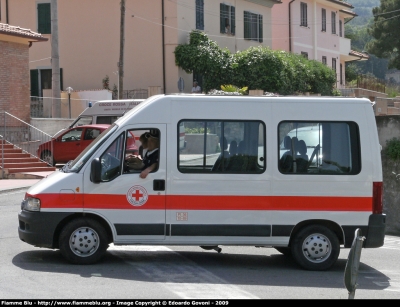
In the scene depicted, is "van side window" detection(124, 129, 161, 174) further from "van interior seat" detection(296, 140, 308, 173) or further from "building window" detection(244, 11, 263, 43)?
"building window" detection(244, 11, 263, 43)

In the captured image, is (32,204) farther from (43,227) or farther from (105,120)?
(105,120)

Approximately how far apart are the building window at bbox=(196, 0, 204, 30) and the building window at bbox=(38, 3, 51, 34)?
787cm

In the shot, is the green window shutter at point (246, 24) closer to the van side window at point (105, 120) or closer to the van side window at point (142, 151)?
the van side window at point (105, 120)

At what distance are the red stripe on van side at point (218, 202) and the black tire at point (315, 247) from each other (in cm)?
33

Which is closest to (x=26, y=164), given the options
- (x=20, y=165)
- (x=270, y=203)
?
(x=20, y=165)

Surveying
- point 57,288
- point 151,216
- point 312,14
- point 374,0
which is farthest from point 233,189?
point 374,0

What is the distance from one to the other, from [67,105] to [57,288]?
25759mm

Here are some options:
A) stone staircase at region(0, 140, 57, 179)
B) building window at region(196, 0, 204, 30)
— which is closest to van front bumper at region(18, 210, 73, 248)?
stone staircase at region(0, 140, 57, 179)

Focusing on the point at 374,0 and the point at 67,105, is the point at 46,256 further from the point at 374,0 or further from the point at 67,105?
the point at 374,0

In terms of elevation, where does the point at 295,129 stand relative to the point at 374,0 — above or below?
below

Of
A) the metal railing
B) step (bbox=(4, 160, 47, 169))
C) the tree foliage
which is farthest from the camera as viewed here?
the tree foliage

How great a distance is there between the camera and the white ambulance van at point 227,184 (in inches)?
391

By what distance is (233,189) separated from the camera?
1004 cm

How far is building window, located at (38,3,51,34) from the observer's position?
3893 centimetres
